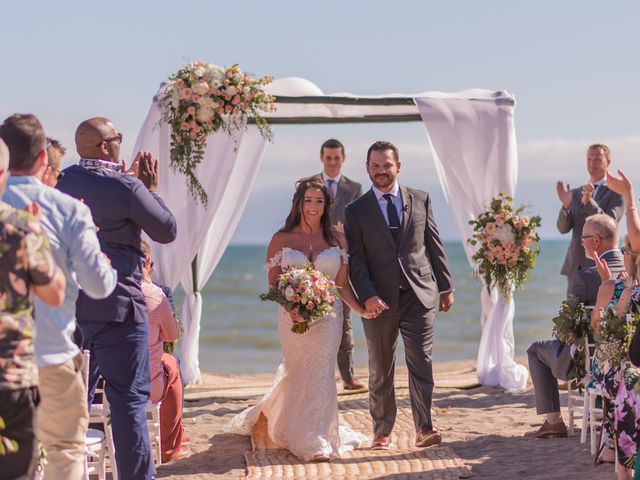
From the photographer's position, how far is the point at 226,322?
33.0 meters

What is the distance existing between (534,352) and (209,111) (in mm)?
3408

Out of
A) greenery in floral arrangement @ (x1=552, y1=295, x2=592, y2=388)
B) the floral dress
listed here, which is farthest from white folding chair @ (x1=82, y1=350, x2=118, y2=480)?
greenery in floral arrangement @ (x1=552, y1=295, x2=592, y2=388)

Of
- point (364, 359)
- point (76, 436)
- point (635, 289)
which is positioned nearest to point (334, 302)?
point (635, 289)

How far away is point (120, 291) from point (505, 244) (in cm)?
519

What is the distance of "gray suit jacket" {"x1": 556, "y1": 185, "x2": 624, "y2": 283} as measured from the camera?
953 cm

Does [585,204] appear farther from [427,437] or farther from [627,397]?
[627,397]

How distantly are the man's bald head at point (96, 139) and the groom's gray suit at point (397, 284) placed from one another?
2346 mm

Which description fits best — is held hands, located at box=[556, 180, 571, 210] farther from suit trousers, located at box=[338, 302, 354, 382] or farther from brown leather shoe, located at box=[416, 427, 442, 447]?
brown leather shoe, located at box=[416, 427, 442, 447]

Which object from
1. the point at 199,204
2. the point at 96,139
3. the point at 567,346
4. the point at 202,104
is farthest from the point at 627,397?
the point at 199,204

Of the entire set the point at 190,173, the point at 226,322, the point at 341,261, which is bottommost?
the point at 226,322

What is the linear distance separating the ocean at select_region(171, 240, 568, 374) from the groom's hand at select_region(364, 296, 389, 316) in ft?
16.5

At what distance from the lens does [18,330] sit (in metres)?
3.56

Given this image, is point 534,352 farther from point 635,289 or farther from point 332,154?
point 332,154

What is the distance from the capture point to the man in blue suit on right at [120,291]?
5.19 m
